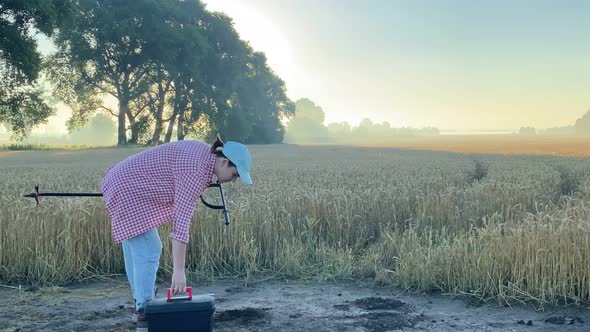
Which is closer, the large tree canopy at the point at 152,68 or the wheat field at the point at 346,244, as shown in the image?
the wheat field at the point at 346,244

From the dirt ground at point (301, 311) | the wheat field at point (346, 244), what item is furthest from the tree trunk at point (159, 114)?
the dirt ground at point (301, 311)

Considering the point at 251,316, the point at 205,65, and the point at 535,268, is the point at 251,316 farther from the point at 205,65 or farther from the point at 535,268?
the point at 205,65

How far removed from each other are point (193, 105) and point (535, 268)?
46916mm

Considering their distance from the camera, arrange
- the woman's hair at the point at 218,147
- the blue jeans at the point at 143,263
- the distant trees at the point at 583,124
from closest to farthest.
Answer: the woman's hair at the point at 218,147, the blue jeans at the point at 143,263, the distant trees at the point at 583,124

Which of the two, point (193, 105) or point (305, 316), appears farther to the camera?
point (193, 105)

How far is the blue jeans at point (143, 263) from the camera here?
455cm

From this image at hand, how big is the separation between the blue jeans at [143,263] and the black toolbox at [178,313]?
550 mm

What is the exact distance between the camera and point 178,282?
402 cm

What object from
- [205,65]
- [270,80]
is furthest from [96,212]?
[270,80]

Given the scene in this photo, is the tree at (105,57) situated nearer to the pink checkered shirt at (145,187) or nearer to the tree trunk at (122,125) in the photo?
the tree trunk at (122,125)

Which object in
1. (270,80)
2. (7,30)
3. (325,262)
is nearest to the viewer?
(325,262)

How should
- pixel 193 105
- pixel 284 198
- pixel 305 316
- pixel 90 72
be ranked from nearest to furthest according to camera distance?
pixel 305 316 < pixel 284 198 < pixel 90 72 < pixel 193 105

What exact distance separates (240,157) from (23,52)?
2609cm

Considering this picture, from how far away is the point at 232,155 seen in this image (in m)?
4.06
